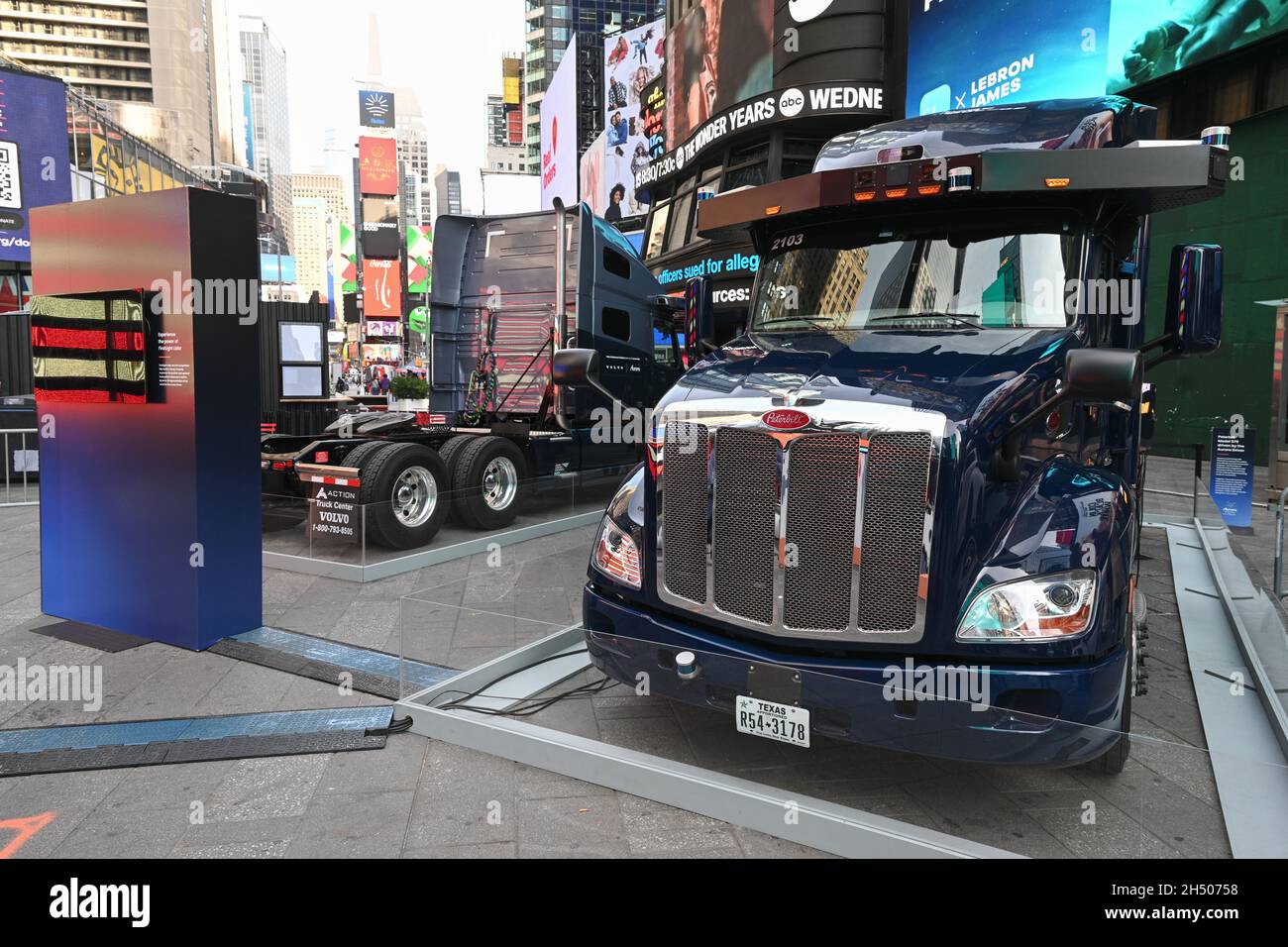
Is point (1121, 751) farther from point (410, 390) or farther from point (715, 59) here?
point (410, 390)

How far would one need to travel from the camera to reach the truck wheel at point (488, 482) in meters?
8.83

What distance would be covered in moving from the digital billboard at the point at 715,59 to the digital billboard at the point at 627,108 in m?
13.6

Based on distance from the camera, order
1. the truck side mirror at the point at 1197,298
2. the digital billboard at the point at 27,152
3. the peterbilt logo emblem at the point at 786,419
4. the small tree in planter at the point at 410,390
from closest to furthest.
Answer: the peterbilt logo emblem at the point at 786,419 < the truck side mirror at the point at 1197,298 < the digital billboard at the point at 27,152 < the small tree in planter at the point at 410,390

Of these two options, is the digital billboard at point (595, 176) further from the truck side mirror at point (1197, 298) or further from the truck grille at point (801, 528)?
the truck grille at point (801, 528)

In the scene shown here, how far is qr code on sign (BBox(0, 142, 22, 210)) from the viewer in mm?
19297

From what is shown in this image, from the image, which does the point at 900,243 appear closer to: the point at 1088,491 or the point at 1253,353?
the point at 1088,491

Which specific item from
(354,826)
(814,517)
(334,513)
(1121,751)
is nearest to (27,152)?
(334,513)

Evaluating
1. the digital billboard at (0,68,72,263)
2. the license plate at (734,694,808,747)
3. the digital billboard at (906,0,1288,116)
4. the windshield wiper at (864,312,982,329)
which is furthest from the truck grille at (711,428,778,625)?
the digital billboard at (0,68,72,263)

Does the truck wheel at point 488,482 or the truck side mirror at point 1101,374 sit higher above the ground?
the truck side mirror at point 1101,374

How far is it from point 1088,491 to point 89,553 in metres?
6.41

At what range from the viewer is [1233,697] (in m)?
4.72

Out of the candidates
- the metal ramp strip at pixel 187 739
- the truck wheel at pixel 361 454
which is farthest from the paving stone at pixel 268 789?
the truck wheel at pixel 361 454

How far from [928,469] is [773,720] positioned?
1166 mm
